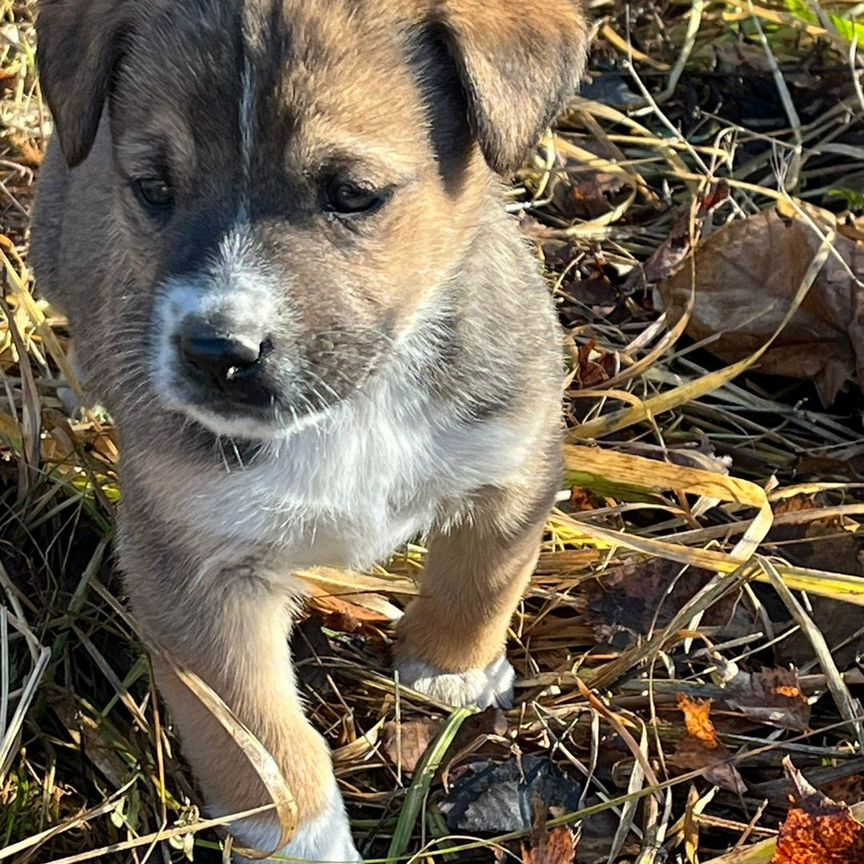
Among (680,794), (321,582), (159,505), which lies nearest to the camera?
(159,505)

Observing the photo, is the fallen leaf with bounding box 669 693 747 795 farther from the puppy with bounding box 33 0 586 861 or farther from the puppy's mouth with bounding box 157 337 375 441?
the puppy's mouth with bounding box 157 337 375 441

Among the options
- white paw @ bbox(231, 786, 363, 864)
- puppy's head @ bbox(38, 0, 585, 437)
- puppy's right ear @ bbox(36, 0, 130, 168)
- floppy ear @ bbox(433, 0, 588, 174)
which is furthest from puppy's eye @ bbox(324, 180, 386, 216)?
white paw @ bbox(231, 786, 363, 864)

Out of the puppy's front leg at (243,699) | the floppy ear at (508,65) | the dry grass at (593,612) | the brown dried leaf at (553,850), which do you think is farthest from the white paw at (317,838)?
the floppy ear at (508,65)

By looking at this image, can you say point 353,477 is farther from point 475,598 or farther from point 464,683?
point 464,683

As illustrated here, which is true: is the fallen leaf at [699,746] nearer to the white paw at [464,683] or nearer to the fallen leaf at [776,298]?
the white paw at [464,683]

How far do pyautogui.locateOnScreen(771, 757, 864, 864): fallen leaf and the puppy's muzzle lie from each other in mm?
1613

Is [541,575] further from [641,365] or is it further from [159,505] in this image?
[159,505]

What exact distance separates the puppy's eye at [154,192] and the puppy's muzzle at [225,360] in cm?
36

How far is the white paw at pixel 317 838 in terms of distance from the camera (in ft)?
11.6

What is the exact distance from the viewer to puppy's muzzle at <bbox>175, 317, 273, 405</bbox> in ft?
8.90

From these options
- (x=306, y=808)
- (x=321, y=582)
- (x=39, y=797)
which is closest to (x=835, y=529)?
(x=321, y=582)

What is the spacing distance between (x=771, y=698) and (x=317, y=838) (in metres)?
1.32

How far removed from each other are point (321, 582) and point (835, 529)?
160cm

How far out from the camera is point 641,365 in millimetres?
4816
